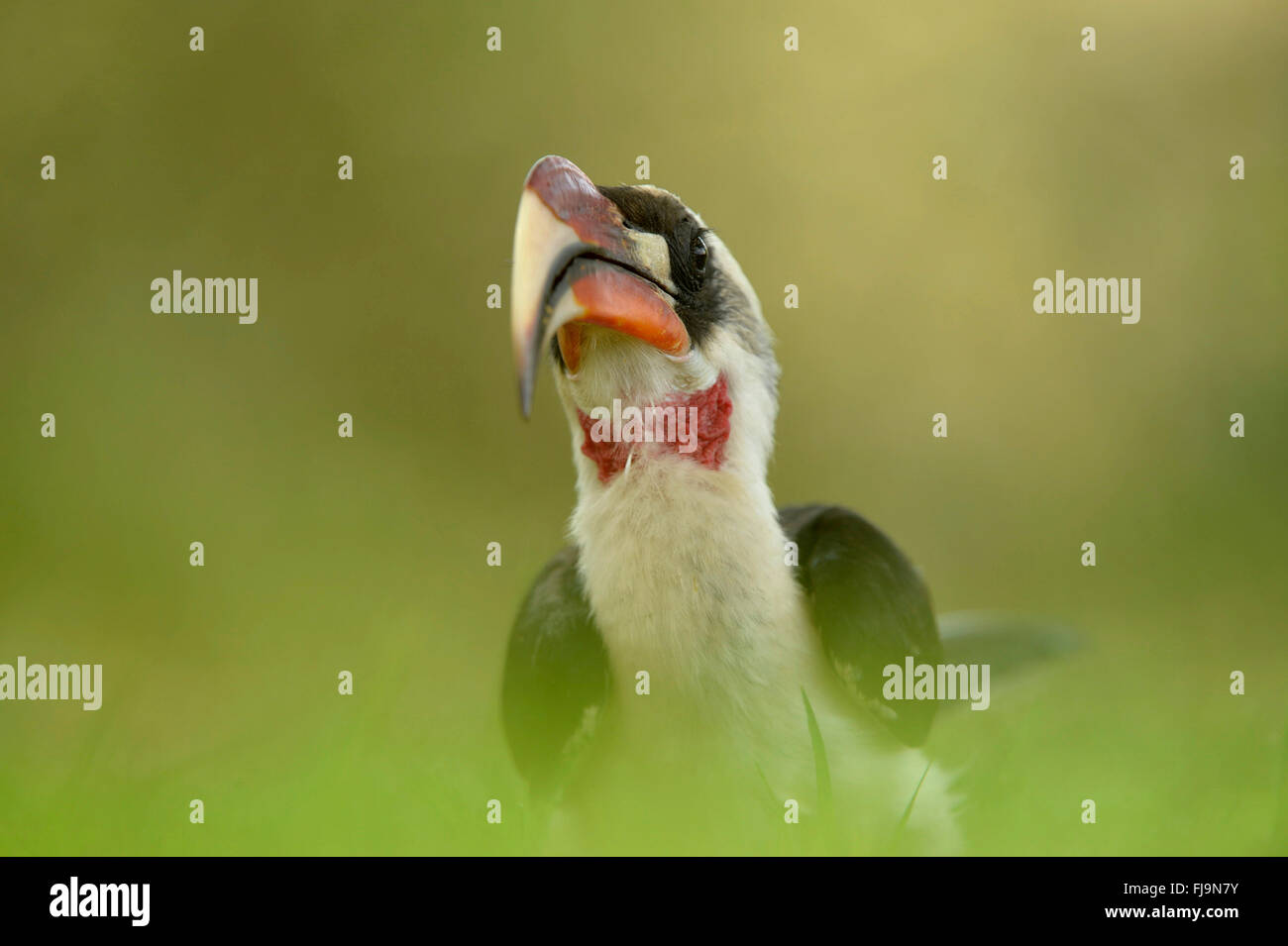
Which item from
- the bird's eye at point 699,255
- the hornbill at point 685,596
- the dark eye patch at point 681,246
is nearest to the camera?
the hornbill at point 685,596

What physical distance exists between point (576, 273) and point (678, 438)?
1.50ft

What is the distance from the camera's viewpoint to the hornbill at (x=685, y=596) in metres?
3.06

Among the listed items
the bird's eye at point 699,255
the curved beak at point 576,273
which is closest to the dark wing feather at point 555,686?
the curved beak at point 576,273

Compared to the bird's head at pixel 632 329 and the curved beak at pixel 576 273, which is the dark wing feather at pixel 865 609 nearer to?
the bird's head at pixel 632 329

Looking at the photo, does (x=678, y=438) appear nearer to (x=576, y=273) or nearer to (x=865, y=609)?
(x=576, y=273)

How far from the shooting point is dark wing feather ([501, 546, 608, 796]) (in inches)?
130

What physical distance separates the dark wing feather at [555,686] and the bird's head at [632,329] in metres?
0.39

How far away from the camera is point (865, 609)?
3301 mm

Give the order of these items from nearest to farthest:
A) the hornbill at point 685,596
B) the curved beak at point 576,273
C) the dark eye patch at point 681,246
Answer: the curved beak at point 576,273, the hornbill at point 685,596, the dark eye patch at point 681,246

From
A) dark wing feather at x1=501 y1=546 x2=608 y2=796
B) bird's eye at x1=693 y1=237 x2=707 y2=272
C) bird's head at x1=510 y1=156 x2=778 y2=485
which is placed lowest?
dark wing feather at x1=501 y1=546 x2=608 y2=796

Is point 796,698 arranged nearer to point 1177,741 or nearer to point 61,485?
point 1177,741

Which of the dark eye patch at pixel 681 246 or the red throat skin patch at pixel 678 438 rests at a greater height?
the dark eye patch at pixel 681 246

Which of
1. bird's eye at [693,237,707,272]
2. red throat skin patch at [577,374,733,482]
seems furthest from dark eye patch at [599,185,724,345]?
red throat skin patch at [577,374,733,482]

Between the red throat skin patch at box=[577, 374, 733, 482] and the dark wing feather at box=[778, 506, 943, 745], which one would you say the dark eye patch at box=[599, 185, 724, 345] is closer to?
the red throat skin patch at box=[577, 374, 733, 482]
